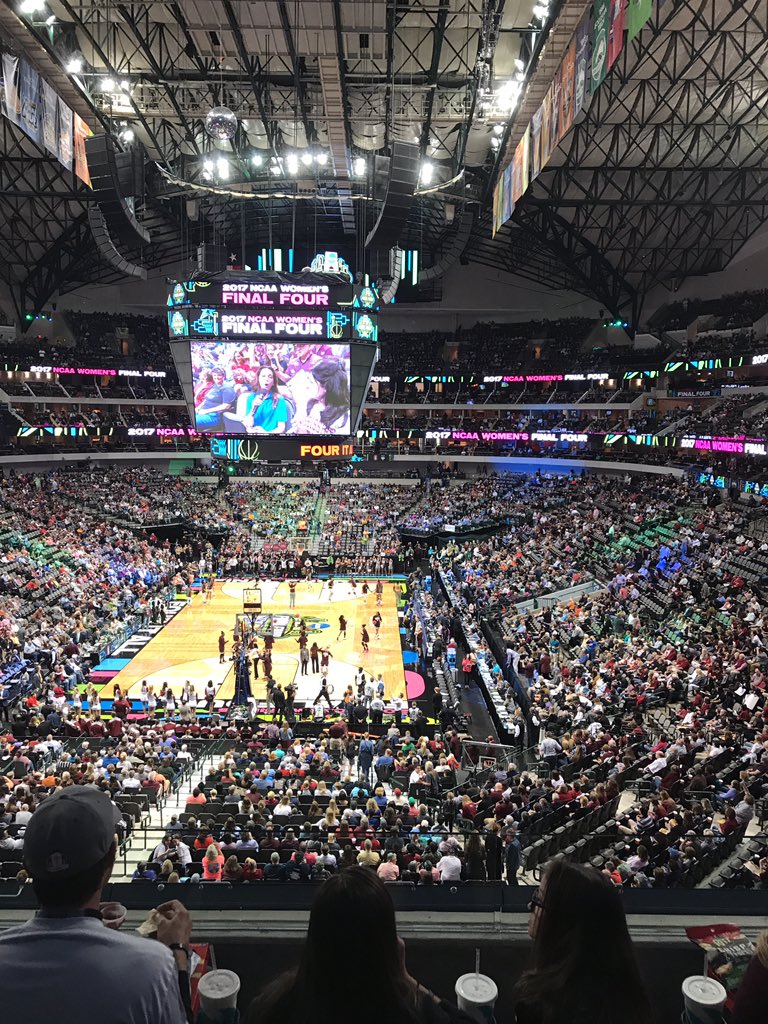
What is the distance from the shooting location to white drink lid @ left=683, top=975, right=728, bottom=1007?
8.93 feet

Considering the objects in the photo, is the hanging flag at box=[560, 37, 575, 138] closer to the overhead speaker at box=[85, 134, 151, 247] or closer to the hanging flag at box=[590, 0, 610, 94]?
the hanging flag at box=[590, 0, 610, 94]

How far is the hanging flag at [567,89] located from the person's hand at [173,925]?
15322 millimetres

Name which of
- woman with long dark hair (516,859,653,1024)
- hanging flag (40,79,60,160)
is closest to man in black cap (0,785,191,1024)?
woman with long dark hair (516,859,653,1024)

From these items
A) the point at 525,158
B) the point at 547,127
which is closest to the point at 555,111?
the point at 547,127

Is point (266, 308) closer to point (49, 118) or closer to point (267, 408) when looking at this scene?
point (267, 408)

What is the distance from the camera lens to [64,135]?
17.7 meters

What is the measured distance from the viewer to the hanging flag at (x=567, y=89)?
46.7 ft

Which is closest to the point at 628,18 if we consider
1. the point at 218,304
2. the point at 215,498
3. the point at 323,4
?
the point at 323,4

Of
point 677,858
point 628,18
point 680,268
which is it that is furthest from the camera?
point 680,268

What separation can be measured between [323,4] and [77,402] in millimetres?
36244

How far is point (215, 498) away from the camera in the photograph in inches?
1853

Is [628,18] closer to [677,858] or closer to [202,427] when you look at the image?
[677,858]

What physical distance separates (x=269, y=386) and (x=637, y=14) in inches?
562

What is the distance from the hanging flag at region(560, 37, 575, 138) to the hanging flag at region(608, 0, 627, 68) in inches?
94.8
